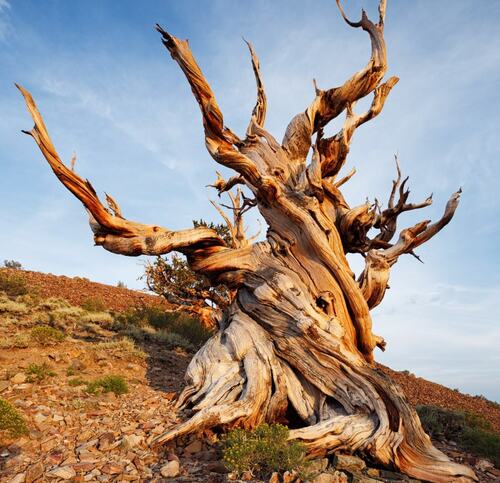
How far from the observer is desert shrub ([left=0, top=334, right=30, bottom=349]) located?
8406 millimetres

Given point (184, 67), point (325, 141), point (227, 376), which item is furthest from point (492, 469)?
point (184, 67)

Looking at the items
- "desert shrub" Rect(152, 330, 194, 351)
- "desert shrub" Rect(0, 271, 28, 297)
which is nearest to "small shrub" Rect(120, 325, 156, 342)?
"desert shrub" Rect(152, 330, 194, 351)

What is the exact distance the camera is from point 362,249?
8.46 m

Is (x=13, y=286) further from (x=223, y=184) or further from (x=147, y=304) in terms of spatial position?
(x=223, y=184)

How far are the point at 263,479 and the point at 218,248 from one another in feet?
13.3

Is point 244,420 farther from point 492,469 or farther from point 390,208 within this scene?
point 390,208

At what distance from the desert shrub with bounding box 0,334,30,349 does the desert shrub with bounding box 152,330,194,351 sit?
3317 mm

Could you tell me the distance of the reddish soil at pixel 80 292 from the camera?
15961 mm

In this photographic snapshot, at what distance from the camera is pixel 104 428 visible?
5.59 meters

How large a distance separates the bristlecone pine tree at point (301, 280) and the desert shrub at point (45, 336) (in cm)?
341

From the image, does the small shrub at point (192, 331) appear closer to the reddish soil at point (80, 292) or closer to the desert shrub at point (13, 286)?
the reddish soil at point (80, 292)

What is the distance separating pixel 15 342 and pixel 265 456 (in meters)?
6.30

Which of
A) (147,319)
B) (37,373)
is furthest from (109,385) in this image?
(147,319)

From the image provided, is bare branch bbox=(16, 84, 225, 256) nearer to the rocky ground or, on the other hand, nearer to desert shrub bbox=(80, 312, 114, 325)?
the rocky ground
